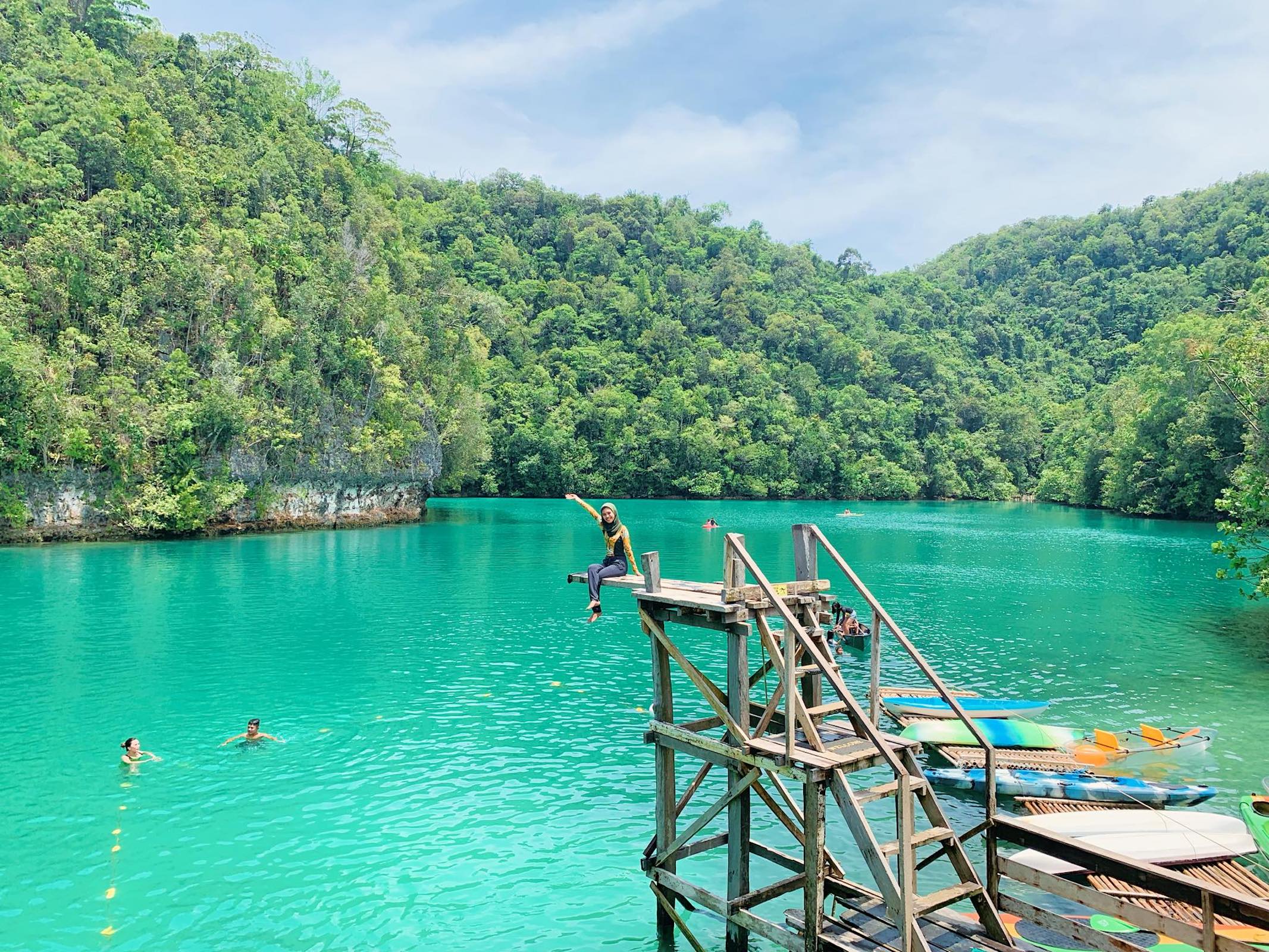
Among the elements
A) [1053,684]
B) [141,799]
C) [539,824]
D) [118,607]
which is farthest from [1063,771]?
[118,607]

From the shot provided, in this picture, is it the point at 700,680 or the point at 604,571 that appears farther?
the point at 604,571

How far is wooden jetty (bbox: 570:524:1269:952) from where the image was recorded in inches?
343

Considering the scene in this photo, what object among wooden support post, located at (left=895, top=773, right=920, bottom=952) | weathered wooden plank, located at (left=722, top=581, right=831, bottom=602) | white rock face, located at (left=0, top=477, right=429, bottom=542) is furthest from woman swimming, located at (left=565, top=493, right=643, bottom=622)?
white rock face, located at (left=0, top=477, right=429, bottom=542)

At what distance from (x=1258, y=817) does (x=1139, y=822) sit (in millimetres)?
2034

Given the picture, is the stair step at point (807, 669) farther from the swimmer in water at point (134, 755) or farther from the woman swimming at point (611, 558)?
the swimmer in water at point (134, 755)

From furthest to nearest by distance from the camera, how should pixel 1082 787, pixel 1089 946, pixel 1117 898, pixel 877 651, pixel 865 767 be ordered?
pixel 1082 787 → pixel 1089 946 → pixel 877 651 → pixel 1117 898 → pixel 865 767

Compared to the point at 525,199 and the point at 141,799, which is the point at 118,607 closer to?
the point at 141,799

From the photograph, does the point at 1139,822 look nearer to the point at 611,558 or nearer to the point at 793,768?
the point at 793,768

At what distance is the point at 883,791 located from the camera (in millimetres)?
9062

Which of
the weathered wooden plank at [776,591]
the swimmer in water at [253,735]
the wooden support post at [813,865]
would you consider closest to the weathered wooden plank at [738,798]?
the weathered wooden plank at [776,591]

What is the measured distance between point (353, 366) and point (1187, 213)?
171083 mm

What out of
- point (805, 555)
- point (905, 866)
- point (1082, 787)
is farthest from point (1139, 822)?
point (805, 555)

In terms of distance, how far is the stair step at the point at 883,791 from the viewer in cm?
884

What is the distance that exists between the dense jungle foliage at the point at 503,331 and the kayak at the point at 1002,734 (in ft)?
42.2
